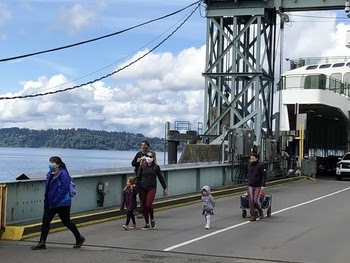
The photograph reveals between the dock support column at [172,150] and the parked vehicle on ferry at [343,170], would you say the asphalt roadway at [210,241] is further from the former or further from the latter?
the parked vehicle on ferry at [343,170]

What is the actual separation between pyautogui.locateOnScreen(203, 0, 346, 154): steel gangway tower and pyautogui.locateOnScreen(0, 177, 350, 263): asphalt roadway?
1369 cm

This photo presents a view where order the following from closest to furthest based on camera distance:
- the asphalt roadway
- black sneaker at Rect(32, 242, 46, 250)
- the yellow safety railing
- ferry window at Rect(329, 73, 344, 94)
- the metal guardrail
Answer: the asphalt roadway, black sneaker at Rect(32, 242, 46, 250), the yellow safety railing, the metal guardrail, ferry window at Rect(329, 73, 344, 94)

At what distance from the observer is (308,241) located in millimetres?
10727

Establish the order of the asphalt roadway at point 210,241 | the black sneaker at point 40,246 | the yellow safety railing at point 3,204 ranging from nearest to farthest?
the asphalt roadway at point 210,241 < the black sneaker at point 40,246 < the yellow safety railing at point 3,204

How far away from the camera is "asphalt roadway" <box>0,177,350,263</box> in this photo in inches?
356

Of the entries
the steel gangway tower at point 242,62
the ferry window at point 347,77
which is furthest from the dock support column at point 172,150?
the ferry window at point 347,77

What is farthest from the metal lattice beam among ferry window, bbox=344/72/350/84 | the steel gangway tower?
ferry window, bbox=344/72/350/84

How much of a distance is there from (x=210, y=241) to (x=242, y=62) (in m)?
21.4

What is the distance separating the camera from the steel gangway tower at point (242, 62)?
28.7 meters

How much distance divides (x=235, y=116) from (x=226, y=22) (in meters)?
5.20

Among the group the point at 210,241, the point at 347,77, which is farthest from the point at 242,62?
the point at 210,241

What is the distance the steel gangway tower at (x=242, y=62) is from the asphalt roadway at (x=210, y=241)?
13694 millimetres

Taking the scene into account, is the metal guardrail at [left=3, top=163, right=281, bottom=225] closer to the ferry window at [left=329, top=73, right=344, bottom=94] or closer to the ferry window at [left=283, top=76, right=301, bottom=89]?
the ferry window at [left=283, top=76, right=301, bottom=89]

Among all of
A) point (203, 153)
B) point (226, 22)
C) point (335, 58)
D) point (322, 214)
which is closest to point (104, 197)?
point (322, 214)
